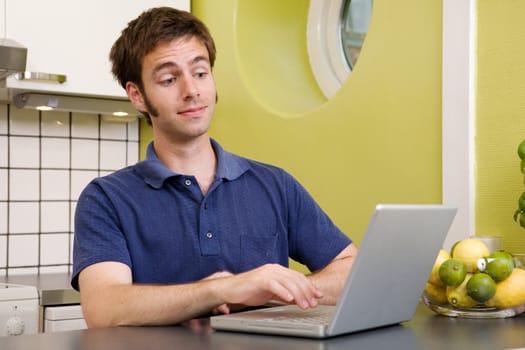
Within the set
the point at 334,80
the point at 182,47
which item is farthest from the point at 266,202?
the point at 334,80

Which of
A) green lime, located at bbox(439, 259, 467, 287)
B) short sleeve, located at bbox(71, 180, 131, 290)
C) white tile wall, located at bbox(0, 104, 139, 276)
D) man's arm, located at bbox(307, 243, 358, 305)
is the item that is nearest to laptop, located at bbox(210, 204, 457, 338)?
green lime, located at bbox(439, 259, 467, 287)

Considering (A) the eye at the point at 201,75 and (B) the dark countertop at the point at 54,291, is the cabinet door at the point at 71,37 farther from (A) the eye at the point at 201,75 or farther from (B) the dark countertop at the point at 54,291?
(A) the eye at the point at 201,75

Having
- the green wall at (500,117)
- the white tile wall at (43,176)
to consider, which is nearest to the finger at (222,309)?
the green wall at (500,117)

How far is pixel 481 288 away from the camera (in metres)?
1.49

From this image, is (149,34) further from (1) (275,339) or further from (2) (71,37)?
(2) (71,37)

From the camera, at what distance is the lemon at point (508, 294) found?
151 cm

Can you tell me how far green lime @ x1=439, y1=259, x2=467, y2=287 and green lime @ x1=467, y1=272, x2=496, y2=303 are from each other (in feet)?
0.07

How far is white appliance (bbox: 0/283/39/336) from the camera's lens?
2.55m

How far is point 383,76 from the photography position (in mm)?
2348

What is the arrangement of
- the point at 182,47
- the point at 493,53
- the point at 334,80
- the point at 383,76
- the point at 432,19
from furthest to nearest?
the point at 334,80 < the point at 383,76 < the point at 432,19 < the point at 493,53 < the point at 182,47

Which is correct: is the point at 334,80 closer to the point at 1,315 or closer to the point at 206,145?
the point at 206,145

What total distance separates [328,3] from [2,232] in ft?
4.89

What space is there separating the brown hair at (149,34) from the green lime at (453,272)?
78 cm

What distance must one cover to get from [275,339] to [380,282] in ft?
0.62
